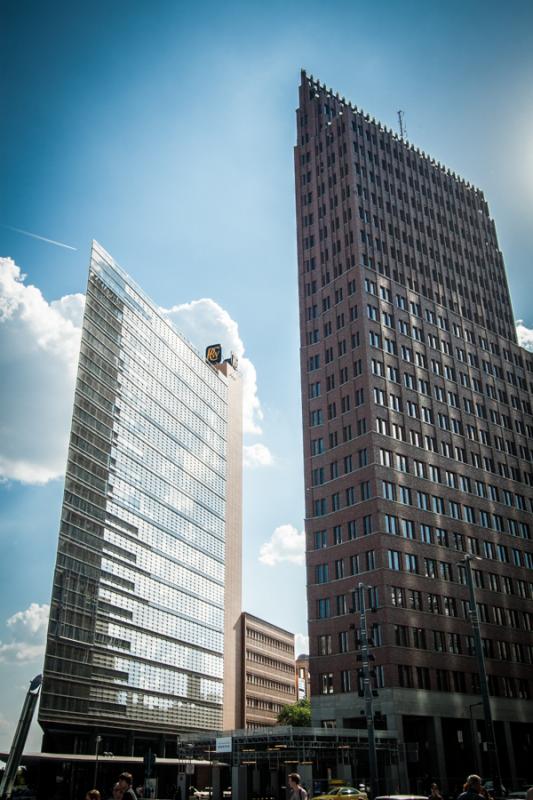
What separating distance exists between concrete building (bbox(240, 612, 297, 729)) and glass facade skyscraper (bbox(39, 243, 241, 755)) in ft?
40.2

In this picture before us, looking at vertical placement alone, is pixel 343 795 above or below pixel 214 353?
below

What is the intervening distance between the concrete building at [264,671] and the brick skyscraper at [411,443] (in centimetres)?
6485

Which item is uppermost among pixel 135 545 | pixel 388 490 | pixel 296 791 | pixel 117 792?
pixel 135 545

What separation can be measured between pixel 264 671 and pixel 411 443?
8295cm

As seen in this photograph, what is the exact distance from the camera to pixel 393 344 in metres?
77.1

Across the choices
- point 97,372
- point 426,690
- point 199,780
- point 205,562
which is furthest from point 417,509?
point 199,780

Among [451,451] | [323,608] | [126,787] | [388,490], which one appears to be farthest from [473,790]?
[451,451]

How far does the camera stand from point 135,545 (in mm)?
90812

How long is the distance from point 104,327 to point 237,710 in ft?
240

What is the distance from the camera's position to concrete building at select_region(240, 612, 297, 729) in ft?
421

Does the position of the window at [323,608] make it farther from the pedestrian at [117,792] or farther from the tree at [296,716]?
the tree at [296,716]

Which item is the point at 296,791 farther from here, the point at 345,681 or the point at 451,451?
the point at 451,451

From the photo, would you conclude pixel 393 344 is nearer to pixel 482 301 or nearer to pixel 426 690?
pixel 482 301

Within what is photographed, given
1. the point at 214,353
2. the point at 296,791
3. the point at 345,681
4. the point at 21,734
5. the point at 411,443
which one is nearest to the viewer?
the point at 296,791
